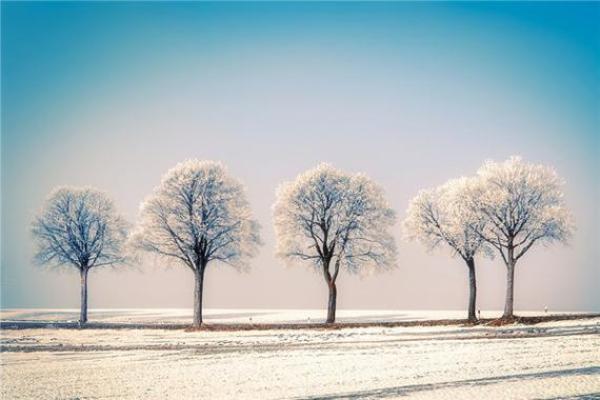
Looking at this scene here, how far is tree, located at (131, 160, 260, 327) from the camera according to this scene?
54.8m

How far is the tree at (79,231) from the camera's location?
65.3m

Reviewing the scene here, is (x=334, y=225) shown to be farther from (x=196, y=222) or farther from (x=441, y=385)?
(x=441, y=385)

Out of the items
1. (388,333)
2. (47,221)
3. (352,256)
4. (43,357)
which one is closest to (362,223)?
(352,256)

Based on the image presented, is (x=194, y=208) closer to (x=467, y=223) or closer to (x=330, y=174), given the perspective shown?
(x=330, y=174)

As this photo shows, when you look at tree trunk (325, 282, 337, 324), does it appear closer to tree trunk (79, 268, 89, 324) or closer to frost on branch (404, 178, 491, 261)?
frost on branch (404, 178, 491, 261)

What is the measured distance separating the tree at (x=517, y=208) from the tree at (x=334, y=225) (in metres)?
8.82

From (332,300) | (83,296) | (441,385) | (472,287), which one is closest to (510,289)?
(472,287)

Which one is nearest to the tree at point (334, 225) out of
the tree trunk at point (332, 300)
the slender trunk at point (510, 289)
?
the tree trunk at point (332, 300)

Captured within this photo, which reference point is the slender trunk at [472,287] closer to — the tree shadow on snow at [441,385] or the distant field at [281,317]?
the distant field at [281,317]

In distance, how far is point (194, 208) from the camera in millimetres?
55250

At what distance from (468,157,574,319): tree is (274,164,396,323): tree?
882 centimetres

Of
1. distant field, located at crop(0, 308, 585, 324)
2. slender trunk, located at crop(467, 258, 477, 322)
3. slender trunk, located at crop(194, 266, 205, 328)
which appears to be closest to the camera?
slender trunk, located at crop(467, 258, 477, 322)

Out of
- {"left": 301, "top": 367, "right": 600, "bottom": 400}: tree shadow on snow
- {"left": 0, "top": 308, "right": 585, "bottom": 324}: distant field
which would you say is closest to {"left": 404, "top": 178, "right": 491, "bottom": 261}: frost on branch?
{"left": 0, "top": 308, "right": 585, "bottom": 324}: distant field

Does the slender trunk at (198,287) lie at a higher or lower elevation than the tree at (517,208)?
lower
